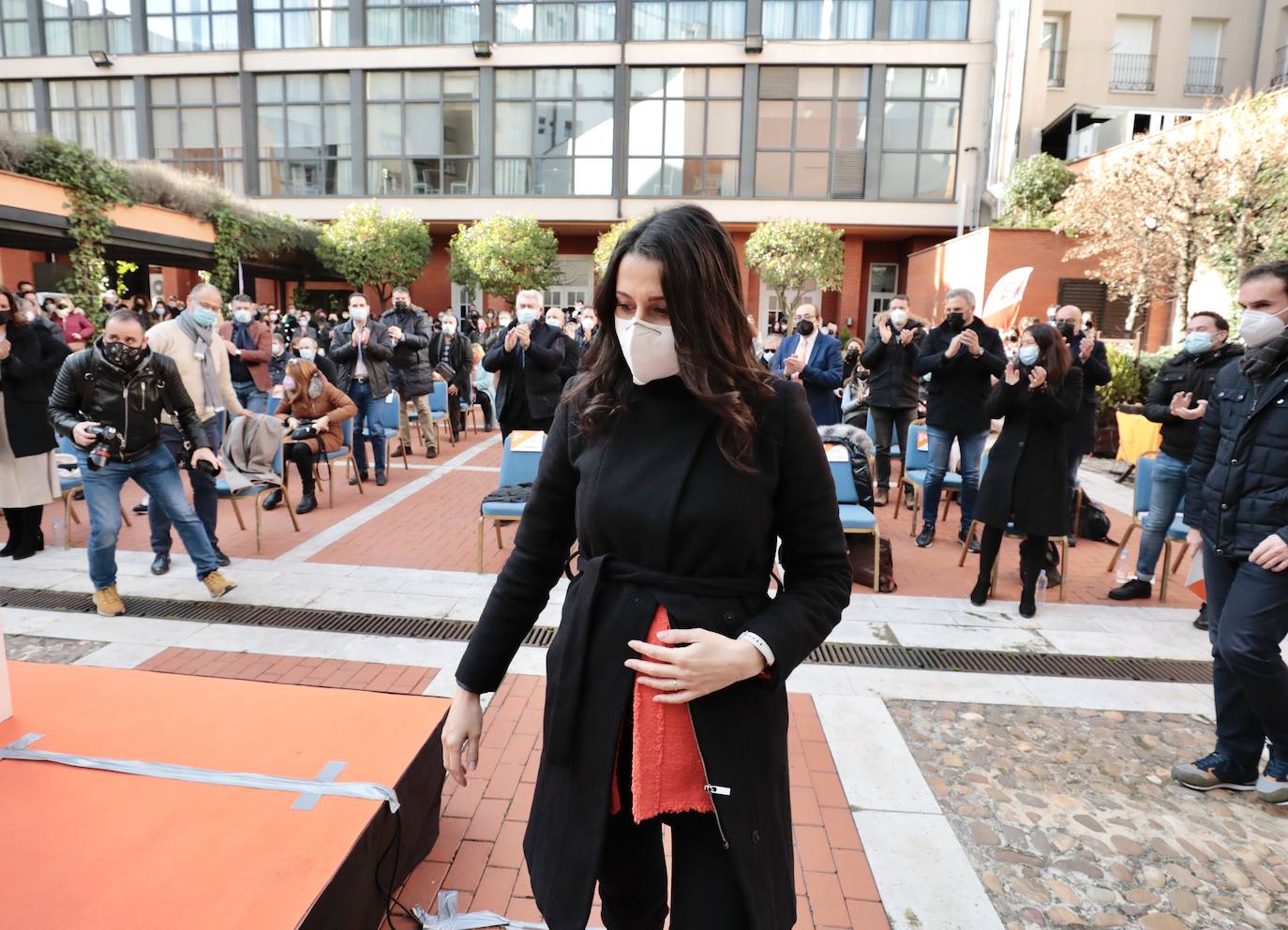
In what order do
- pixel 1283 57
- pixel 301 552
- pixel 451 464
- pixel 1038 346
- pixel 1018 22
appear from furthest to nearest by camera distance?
pixel 1283 57
pixel 1018 22
pixel 451 464
pixel 301 552
pixel 1038 346

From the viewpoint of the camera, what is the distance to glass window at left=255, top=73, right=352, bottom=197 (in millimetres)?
27188

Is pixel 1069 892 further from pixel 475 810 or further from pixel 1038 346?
pixel 1038 346

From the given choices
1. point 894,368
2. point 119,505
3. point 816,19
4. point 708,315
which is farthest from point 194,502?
point 816,19

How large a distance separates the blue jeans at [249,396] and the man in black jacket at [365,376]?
125 centimetres

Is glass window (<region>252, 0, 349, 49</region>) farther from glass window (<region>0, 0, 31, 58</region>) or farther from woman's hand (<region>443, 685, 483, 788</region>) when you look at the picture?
woman's hand (<region>443, 685, 483, 788</region>)

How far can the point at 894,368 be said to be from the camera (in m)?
7.50

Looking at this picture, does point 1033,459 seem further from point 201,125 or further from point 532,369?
point 201,125

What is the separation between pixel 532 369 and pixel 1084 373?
477 cm

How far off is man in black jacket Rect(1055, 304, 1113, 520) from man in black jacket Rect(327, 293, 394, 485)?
22.7ft

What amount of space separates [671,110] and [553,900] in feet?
91.9

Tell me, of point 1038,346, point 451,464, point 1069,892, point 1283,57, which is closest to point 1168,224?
point 1038,346

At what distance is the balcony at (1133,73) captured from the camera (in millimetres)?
26047

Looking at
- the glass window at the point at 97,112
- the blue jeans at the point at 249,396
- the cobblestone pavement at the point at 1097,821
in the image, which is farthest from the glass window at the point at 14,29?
the cobblestone pavement at the point at 1097,821

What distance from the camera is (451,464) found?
9961mm
